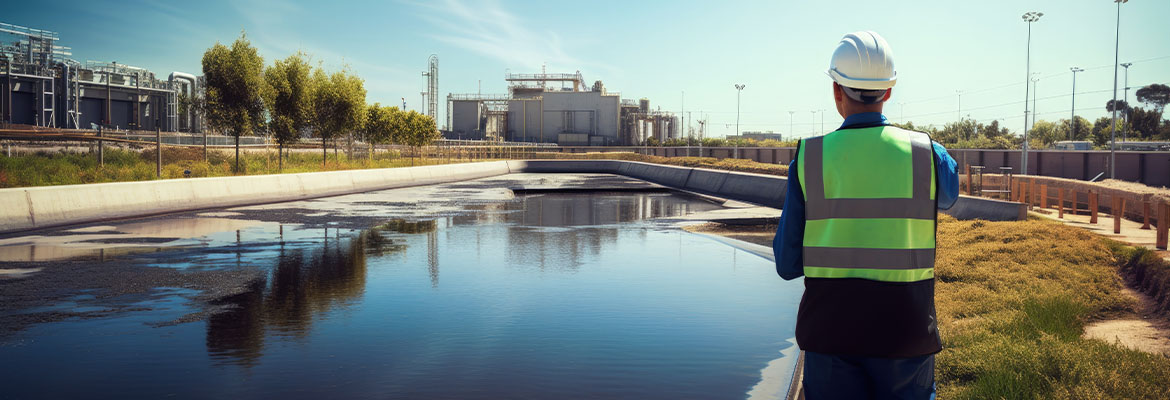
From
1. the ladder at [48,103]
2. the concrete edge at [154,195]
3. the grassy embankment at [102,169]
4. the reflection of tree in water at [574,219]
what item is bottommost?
the reflection of tree in water at [574,219]

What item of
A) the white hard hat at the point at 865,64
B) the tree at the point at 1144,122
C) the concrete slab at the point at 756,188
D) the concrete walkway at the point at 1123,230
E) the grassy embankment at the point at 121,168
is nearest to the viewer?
the white hard hat at the point at 865,64

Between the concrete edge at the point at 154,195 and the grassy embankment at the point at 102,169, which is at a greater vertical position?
the grassy embankment at the point at 102,169

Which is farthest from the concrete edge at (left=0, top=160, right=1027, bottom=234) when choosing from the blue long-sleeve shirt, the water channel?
the blue long-sleeve shirt

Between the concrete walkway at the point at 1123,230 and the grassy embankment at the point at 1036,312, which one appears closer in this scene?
the grassy embankment at the point at 1036,312

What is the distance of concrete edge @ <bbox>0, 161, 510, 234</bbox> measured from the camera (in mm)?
18078

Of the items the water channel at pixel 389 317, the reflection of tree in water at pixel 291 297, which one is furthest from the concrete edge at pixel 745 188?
the reflection of tree in water at pixel 291 297

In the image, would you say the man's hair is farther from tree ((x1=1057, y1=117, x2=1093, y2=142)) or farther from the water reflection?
tree ((x1=1057, y1=117, x2=1093, y2=142))

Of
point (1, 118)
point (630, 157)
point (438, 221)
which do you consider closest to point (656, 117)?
point (630, 157)

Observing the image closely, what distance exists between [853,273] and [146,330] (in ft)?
23.6

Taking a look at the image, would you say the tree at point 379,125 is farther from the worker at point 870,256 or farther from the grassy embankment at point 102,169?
the worker at point 870,256

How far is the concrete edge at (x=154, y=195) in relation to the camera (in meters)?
18.1

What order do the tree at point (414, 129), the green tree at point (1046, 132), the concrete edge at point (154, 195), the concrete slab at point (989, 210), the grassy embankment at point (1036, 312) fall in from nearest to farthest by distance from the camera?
the grassy embankment at point (1036, 312), the concrete slab at point (989, 210), the concrete edge at point (154, 195), the tree at point (414, 129), the green tree at point (1046, 132)

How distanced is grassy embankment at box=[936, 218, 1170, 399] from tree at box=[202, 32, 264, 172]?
30445mm

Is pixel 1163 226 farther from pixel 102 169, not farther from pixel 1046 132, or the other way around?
pixel 1046 132
